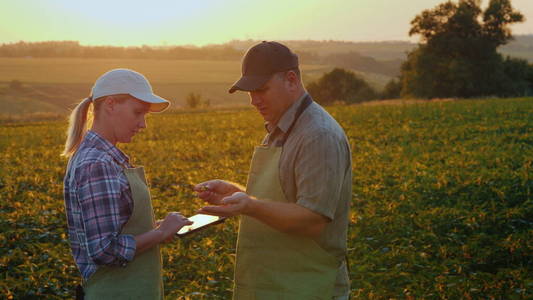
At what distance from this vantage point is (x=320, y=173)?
2777 mm

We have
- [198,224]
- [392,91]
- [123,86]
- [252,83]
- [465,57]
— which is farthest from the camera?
[392,91]

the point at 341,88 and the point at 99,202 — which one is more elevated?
the point at 99,202

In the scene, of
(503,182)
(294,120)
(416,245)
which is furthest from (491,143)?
(294,120)

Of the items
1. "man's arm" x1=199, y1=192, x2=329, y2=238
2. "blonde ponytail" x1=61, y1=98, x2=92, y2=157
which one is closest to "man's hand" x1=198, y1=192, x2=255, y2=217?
"man's arm" x1=199, y1=192, x2=329, y2=238

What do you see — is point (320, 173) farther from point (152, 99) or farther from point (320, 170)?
point (152, 99)

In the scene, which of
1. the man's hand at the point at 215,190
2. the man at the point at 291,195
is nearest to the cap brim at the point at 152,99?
the man at the point at 291,195

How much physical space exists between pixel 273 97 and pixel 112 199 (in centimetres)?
99

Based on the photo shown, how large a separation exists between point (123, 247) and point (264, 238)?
2.47 feet

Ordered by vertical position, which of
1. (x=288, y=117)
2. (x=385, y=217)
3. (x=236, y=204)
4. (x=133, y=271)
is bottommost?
(x=385, y=217)

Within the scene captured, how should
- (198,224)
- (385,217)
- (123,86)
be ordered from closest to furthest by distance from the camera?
(123,86), (198,224), (385,217)

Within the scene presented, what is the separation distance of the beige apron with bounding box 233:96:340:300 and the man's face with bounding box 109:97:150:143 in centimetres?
67

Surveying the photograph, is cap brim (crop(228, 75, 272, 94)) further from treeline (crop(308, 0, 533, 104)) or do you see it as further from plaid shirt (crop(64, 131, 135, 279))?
treeline (crop(308, 0, 533, 104))

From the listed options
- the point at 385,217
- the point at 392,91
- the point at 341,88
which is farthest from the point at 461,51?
the point at 385,217

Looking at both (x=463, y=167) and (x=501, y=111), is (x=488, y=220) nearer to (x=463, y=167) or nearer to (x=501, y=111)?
(x=463, y=167)
